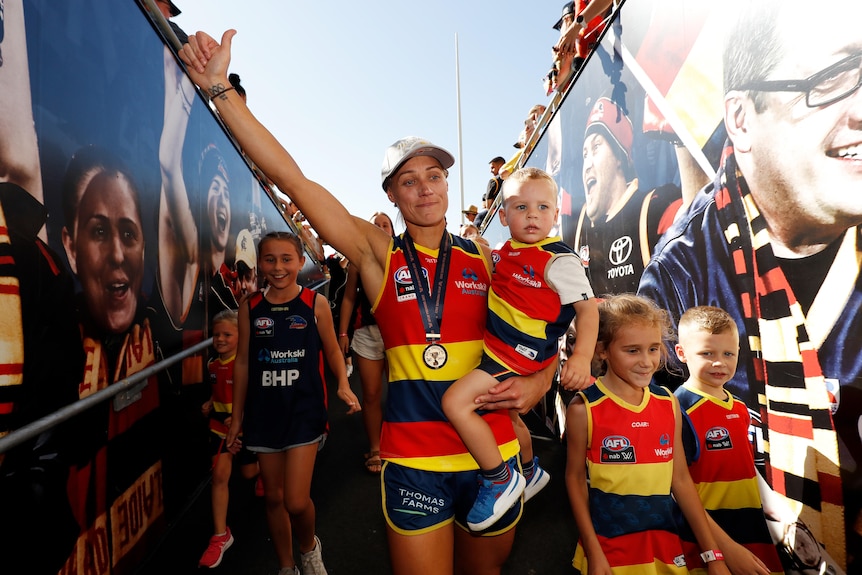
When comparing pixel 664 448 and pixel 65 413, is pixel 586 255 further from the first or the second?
pixel 65 413

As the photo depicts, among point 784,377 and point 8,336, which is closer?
point 8,336

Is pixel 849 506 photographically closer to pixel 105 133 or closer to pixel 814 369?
pixel 814 369

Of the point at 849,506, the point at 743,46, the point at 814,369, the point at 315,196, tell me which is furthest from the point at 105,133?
the point at 849,506

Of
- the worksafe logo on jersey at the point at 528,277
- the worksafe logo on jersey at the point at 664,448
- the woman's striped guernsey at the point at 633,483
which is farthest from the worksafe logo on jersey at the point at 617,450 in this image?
the worksafe logo on jersey at the point at 528,277

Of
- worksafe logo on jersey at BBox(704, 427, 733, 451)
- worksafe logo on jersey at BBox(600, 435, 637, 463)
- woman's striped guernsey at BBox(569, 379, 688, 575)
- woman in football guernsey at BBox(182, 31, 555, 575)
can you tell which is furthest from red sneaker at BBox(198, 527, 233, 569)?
worksafe logo on jersey at BBox(704, 427, 733, 451)

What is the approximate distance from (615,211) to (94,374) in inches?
153

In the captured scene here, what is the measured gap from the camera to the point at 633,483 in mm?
1872

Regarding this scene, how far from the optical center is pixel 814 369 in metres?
1.83

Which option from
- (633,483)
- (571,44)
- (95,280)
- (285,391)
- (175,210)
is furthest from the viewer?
(571,44)

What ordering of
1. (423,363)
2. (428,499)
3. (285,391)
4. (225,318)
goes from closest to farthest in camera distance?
(428,499)
(423,363)
(285,391)
(225,318)

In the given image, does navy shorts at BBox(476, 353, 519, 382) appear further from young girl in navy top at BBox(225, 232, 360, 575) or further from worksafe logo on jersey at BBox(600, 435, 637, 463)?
young girl in navy top at BBox(225, 232, 360, 575)

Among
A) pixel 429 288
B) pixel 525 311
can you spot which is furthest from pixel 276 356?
pixel 525 311

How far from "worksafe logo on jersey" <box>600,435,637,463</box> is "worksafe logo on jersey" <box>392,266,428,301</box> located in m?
1.20

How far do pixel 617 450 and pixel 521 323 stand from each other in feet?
2.89
